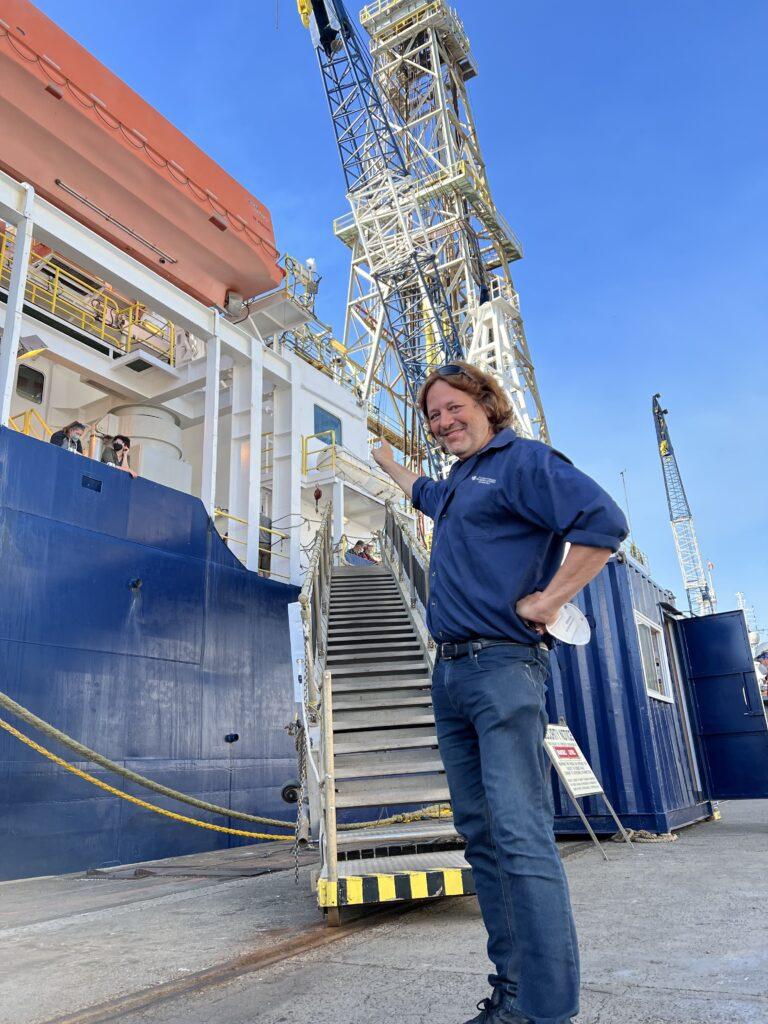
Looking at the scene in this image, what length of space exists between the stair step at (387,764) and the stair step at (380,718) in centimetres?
24

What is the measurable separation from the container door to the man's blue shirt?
7027 millimetres

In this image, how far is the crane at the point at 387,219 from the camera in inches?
1066

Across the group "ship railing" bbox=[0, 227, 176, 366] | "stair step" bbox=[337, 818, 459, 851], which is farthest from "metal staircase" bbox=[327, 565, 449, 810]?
"ship railing" bbox=[0, 227, 176, 366]

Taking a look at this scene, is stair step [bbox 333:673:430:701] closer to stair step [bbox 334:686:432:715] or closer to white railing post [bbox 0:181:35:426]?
stair step [bbox 334:686:432:715]

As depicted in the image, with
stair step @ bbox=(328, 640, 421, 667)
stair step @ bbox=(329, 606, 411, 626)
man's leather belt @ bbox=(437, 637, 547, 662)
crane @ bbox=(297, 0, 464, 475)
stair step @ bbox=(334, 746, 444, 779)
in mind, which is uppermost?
crane @ bbox=(297, 0, 464, 475)

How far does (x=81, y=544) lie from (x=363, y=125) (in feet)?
85.2

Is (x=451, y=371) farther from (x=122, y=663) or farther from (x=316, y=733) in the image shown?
(x=122, y=663)

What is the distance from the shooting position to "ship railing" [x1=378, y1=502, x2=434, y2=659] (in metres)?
8.38

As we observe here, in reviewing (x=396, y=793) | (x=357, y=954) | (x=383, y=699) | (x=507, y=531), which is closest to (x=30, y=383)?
(x=383, y=699)

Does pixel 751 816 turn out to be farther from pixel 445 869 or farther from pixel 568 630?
pixel 568 630

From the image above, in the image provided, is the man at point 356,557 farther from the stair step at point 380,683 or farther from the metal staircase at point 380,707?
the stair step at point 380,683

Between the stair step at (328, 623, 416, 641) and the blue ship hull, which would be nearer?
the blue ship hull

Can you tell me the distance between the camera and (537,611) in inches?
78.0

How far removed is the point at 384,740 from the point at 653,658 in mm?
3417
